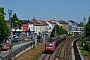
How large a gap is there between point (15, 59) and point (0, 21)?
7265mm

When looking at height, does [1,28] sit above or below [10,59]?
above

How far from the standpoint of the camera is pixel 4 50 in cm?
5378

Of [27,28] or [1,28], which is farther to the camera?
[27,28]

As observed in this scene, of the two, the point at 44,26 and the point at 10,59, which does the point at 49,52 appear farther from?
the point at 44,26

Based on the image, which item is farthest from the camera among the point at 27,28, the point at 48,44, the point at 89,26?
the point at 27,28

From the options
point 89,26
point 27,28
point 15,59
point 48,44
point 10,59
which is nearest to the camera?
point 10,59

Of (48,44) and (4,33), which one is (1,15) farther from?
(48,44)

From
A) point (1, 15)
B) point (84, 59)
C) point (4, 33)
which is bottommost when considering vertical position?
point (84, 59)

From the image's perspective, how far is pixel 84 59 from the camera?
4319 cm

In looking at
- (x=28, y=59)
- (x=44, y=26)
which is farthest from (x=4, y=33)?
(x=44, y=26)

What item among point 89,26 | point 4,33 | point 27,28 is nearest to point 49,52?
point 4,33

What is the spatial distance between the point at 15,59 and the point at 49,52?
41.5 feet

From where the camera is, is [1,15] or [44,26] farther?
[44,26]

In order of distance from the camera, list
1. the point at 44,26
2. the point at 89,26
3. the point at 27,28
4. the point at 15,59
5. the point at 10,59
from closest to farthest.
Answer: the point at 10,59, the point at 15,59, the point at 89,26, the point at 27,28, the point at 44,26
